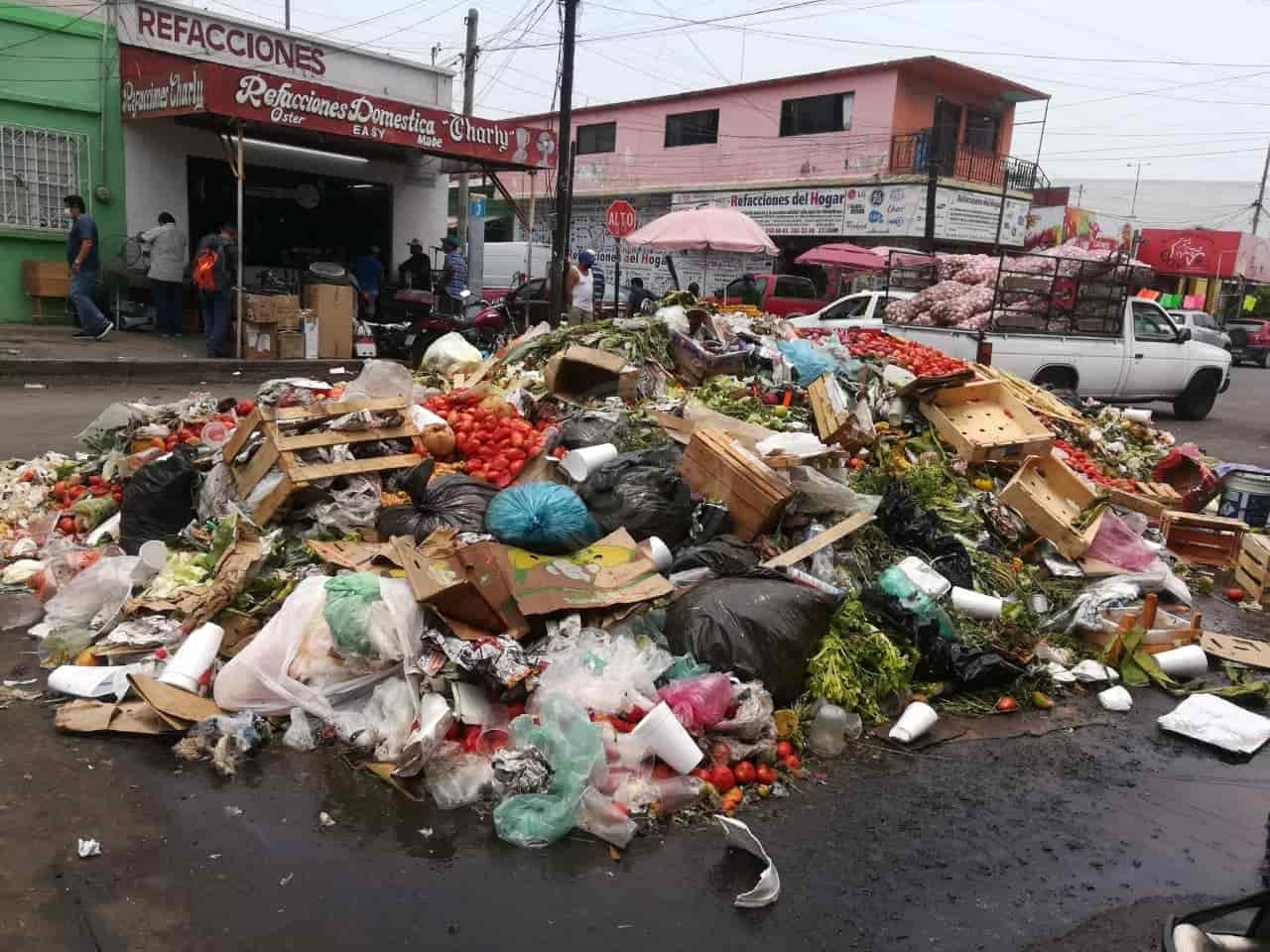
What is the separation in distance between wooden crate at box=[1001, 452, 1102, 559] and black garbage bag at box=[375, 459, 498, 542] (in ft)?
11.3

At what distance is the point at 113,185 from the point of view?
1409 cm

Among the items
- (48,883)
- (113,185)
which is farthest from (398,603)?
(113,185)

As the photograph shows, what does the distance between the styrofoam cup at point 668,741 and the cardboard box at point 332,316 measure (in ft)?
37.2

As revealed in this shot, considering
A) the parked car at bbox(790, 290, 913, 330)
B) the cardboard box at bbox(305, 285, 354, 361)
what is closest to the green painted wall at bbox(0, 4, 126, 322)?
the cardboard box at bbox(305, 285, 354, 361)

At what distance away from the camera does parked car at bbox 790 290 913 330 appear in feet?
45.5

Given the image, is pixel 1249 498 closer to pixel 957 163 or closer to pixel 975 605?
pixel 975 605

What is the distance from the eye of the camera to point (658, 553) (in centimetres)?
491

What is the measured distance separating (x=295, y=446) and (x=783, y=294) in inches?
599

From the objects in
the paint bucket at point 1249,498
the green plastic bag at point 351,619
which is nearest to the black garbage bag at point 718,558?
the green plastic bag at point 351,619

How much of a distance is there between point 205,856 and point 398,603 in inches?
50.2

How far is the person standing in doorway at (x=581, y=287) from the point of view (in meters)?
14.7

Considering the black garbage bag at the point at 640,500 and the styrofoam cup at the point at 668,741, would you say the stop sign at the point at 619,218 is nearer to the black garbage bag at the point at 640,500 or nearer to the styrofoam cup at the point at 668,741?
the black garbage bag at the point at 640,500

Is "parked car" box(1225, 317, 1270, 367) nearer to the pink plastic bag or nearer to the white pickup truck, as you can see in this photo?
the white pickup truck

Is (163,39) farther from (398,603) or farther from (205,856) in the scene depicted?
(205,856)
